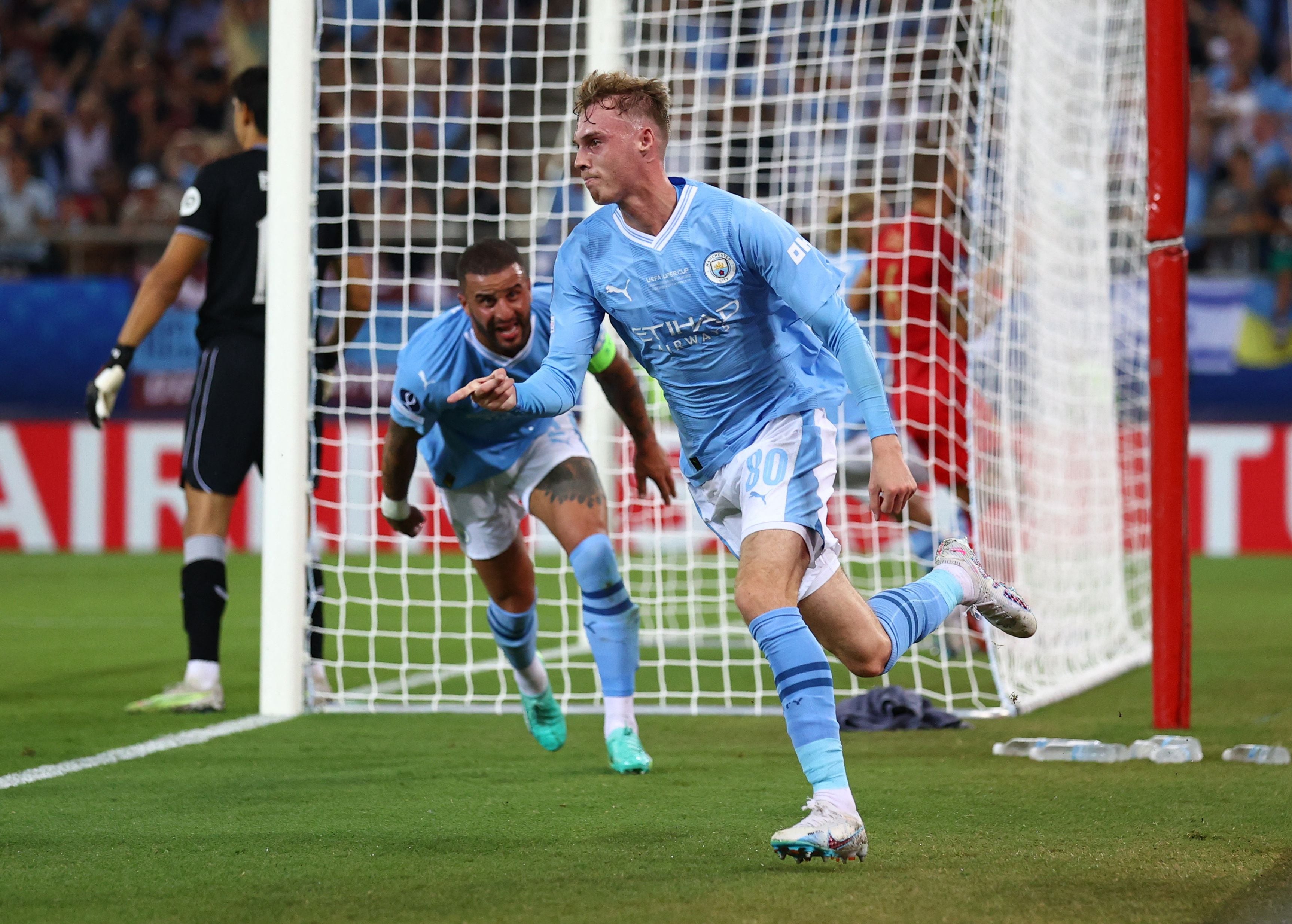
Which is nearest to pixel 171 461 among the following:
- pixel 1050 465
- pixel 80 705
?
pixel 80 705

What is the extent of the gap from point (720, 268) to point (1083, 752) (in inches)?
84.9

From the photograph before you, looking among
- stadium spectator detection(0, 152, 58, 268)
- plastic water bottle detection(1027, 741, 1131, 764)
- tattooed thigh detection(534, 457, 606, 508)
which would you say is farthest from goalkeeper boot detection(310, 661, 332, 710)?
stadium spectator detection(0, 152, 58, 268)

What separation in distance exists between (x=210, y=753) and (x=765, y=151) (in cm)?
486

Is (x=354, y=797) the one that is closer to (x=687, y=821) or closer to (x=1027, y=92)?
(x=687, y=821)

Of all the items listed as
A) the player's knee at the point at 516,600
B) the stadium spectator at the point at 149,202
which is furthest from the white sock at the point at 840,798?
the stadium spectator at the point at 149,202

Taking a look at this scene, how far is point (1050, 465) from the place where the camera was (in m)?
7.65

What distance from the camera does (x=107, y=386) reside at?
20.6 feet

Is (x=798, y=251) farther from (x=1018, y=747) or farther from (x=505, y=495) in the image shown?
(x=1018, y=747)

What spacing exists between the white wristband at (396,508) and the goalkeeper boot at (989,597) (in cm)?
177

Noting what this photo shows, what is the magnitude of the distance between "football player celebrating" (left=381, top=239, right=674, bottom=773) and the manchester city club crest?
105 centimetres

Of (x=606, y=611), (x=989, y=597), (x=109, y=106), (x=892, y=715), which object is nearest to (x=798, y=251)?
(x=989, y=597)

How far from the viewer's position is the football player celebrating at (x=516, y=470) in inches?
196

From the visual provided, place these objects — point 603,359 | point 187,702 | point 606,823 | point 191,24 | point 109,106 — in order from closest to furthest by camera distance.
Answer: point 606,823, point 603,359, point 187,702, point 109,106, point 191,24

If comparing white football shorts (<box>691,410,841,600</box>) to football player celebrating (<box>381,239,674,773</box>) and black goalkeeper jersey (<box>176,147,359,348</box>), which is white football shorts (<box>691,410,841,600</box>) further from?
black goalkeeper jersey (<box>176,147,359,348</box>)
